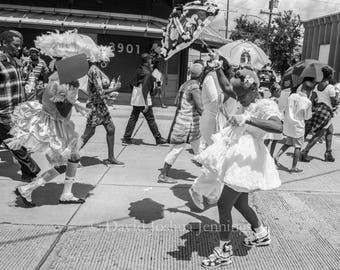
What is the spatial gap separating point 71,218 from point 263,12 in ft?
123

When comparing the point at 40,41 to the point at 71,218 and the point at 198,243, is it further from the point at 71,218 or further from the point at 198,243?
the point at 198,243

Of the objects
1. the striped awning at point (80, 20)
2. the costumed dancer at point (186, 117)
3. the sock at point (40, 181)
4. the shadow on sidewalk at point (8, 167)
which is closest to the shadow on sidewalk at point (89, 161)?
the shadow on sidewalk at point (8, 167)

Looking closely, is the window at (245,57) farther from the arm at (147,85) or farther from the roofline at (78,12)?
the roofline at (78,12)

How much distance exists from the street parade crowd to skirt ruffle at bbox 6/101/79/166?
0.01 m

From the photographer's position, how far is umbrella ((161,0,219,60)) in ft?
13.3

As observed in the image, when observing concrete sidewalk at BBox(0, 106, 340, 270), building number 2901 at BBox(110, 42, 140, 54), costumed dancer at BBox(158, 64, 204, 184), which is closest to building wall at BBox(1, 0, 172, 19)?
building number 2901 at BBox(110, 42, 140, 54)

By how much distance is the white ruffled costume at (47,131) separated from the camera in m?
4.55

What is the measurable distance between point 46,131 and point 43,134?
0.04 m

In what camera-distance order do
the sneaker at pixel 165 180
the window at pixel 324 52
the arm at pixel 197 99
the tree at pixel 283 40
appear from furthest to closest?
the tree at pixel 283 40 < the window at pixel 324 52 < the sneaker at pixel 165 180 < the arm at pixel 197 99

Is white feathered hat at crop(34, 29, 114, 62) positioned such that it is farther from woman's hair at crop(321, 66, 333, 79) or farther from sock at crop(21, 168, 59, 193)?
woman's hair at crop(321, 66, 333, 79)

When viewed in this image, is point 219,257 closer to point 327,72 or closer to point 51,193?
point 51,193

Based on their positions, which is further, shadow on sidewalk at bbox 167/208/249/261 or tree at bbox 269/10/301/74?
tree at bbox 269/10/301/74

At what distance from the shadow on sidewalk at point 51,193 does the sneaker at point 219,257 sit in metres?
2.09

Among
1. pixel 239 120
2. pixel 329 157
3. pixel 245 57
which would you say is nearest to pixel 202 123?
pixel 245 57
